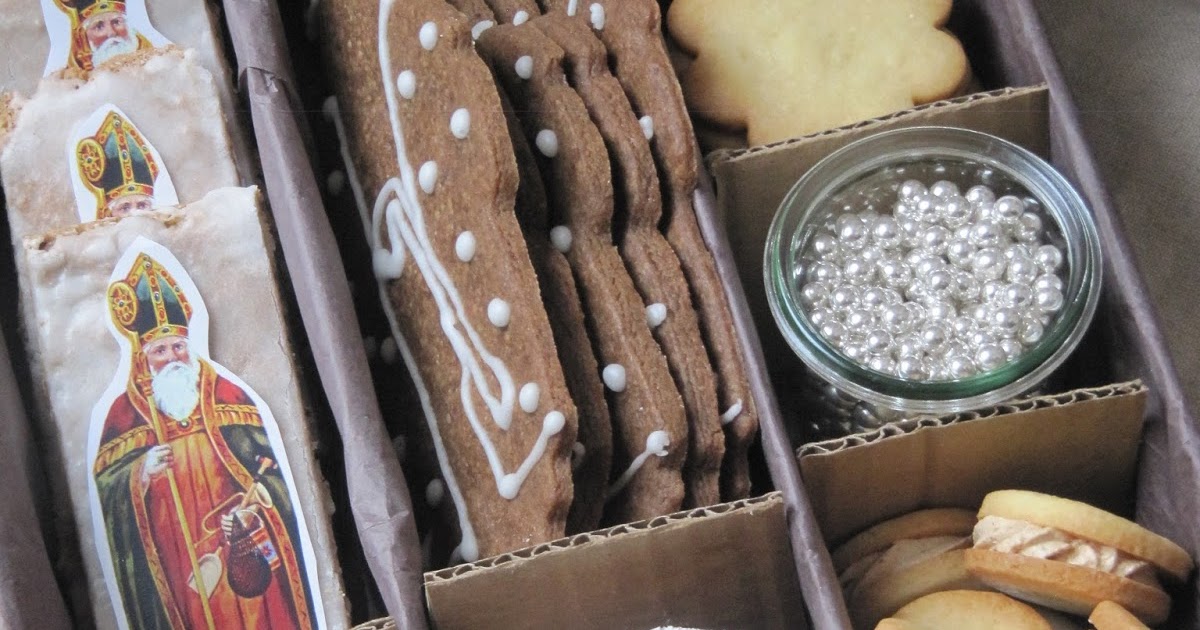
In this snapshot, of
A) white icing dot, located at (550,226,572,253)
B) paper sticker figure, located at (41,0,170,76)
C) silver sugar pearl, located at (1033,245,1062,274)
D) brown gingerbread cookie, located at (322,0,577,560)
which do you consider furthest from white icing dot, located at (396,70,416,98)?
silver sugar pearl, located at (1033,245,1062,274)

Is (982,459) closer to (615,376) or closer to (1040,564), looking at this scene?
(1040,564)

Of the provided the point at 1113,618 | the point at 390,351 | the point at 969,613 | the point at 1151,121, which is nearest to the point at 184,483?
the point at 390,351

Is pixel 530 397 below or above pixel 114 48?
below

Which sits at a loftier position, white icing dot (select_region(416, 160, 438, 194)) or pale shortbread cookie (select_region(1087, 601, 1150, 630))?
white icing dot (select_region(416, 160, 438, 194))

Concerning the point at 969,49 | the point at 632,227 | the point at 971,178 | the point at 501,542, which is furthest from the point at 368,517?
the point at 969,49

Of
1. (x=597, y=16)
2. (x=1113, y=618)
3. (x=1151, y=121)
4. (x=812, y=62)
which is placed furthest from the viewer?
(x=1151, y=121)

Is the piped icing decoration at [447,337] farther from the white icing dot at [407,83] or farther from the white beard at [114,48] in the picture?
the white beard at [114,48]

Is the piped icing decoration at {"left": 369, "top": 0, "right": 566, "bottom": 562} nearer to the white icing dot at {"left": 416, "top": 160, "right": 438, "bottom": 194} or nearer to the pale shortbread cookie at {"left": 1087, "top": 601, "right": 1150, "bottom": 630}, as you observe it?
the white icing dot at {"left": 416, "top": 160, "right": 438, "bottom": 194}
